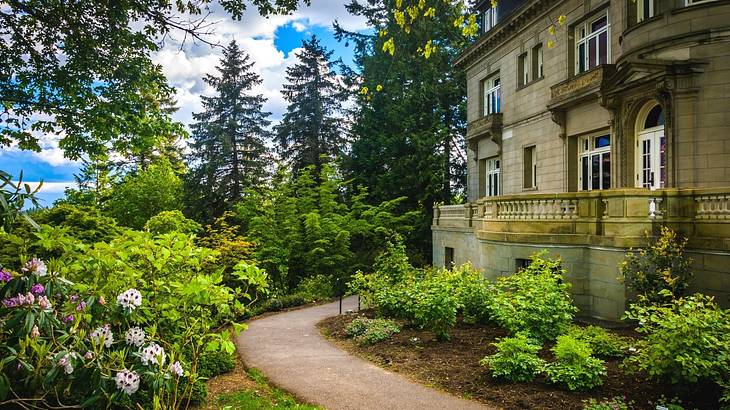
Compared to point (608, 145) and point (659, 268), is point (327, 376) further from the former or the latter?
point (608, 145)

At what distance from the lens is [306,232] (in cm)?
2323

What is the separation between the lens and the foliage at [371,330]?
34.5 ft

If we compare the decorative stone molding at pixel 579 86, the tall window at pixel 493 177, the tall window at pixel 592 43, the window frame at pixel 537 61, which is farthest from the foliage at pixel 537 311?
the tall window at pixel 493 177

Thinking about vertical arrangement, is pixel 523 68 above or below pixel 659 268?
above

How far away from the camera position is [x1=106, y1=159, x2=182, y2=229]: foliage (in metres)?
27.3

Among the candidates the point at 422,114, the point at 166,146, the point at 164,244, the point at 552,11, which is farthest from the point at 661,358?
the point at 166,146

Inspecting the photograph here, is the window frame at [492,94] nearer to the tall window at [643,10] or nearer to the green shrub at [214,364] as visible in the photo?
the tall window at [643,10]

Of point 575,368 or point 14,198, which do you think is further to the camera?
point 575,368

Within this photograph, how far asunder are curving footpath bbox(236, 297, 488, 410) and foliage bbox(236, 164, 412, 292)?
8711mm

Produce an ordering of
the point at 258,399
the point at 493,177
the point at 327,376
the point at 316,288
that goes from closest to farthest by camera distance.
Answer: the point at 258,399 < the point at 327,376 < the point at 316,288 < the point at 493,177

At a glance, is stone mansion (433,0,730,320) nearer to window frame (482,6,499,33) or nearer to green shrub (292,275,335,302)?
window frame (482,6,499,33)

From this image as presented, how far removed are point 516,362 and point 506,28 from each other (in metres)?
18.2

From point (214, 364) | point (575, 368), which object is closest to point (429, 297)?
point (575, 368)

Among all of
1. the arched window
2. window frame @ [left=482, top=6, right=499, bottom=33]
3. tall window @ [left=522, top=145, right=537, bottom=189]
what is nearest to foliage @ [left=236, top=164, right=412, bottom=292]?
tall window @ [left=522, top=145, right=537, bottom=189]
